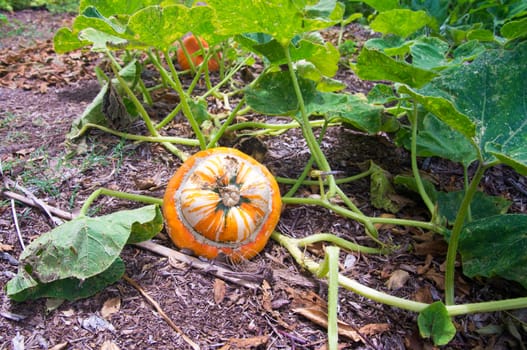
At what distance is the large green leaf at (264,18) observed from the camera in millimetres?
1227

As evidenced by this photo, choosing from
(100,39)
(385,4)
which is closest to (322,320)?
(100,39)

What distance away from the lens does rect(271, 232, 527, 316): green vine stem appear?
1.10 metres

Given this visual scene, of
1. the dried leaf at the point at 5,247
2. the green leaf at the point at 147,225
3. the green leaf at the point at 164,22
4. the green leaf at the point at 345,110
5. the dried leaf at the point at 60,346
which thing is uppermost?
the green leaf at the point at 164,22

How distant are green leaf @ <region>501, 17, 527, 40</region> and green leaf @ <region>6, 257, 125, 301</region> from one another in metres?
1.48

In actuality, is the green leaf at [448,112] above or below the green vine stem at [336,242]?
above

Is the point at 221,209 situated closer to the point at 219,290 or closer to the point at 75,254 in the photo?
the point at 219,290

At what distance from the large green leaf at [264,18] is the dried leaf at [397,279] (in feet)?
2.73

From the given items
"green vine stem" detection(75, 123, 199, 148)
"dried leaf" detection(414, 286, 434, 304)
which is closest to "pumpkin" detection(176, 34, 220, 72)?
"green vine stem" detection(75, 123, 199, 148)

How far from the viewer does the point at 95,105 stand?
196cm

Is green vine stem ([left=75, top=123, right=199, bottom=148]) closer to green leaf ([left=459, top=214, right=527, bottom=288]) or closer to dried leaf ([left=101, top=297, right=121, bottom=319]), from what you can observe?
dried leaf ([left=101, top=297, right=121, bottom=319])

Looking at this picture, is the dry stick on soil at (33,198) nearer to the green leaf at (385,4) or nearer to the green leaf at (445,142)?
the green leaf at (445,142)

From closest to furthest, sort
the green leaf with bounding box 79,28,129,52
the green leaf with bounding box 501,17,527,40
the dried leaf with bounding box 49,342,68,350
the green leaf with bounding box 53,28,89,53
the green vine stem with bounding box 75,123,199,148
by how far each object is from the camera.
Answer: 1. the dried leaf with bounding box 49,342,68,350
2. the green leaf with bounding box 79,28,129,52
3. the green leaf with bounding box 501,17,527,40
4. the green leaf with bounding box 53,28,89,53
5. the green vine stem with bounding box 75,123,199,148

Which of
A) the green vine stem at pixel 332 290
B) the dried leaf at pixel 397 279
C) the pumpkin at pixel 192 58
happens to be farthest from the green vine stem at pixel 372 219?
the pumpkin at pixel 192 58

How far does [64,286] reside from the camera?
1.20 meters
